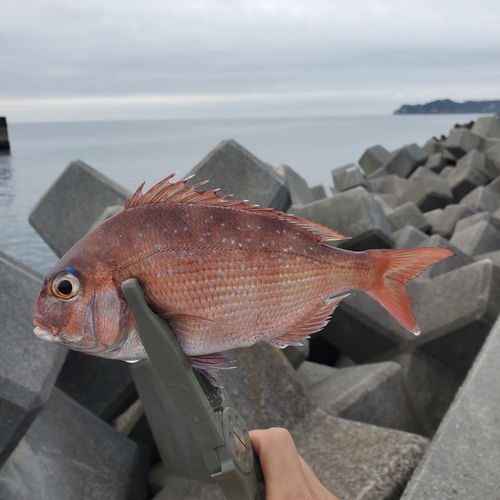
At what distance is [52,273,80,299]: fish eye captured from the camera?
2.54 feet

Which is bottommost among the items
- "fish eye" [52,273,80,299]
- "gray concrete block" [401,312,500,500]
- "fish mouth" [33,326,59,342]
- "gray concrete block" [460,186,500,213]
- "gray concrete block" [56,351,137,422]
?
"gray concrete block" [56,351,137,422]

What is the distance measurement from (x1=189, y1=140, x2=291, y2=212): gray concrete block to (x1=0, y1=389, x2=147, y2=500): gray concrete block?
1.56 m

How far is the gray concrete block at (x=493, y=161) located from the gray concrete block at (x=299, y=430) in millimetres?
8793

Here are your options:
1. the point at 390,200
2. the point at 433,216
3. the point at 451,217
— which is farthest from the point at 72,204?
the point at 390,200

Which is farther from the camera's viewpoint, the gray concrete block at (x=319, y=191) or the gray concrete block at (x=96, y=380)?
the gray concrete block at (x=319, y=191)

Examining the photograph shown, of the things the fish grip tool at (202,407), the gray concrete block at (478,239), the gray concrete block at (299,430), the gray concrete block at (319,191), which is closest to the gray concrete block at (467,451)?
the gray concrete block at (299,430)

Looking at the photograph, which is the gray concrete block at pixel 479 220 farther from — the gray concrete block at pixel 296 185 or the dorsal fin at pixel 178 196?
the dorsal fin at pixel 178 196

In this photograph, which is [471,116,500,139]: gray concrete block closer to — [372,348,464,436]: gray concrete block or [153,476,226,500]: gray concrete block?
[372,348,464,436]: gray concrete block

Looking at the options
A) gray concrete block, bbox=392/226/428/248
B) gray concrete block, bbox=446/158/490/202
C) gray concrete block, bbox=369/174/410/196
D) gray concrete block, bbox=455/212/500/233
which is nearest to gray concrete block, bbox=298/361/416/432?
gray concrete block, bbox=392/226/428/248

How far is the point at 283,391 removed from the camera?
2.59 meters

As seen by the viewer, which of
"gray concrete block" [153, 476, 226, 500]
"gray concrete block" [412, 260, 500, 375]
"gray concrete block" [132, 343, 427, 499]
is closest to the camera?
"gray concrete block" [132, 343, 427, 499]

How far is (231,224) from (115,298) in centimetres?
22

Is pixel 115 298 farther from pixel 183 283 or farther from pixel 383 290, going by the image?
pixel 383 290

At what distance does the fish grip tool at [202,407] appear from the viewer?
2.61 feet
